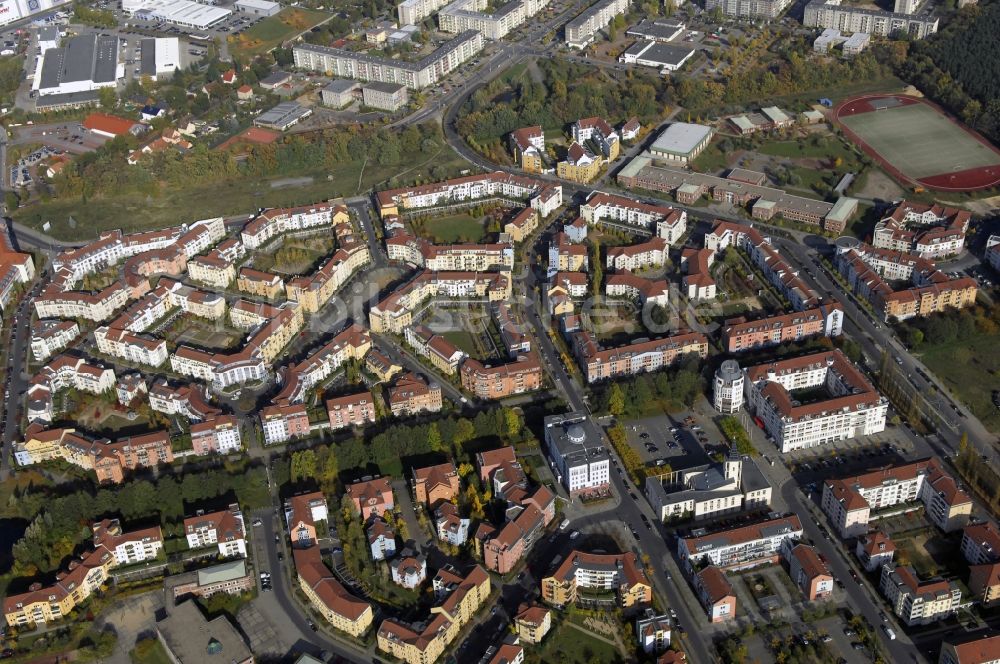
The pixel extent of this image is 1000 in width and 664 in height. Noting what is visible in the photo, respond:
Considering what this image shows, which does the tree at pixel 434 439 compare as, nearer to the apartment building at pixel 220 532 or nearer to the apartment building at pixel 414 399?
the apartment building at pixel 414 399

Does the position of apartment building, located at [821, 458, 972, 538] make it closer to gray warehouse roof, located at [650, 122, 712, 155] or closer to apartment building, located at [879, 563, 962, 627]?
apartment building, located at [879, 563, 962, 627]

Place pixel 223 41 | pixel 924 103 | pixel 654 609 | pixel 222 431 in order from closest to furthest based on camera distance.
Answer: pixel 654 609
pixel 222 431
pixel 924 103
pixel 223 41

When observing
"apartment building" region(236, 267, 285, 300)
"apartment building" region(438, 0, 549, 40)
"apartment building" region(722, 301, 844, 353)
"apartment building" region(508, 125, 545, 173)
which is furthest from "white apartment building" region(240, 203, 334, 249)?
"apartment building" region(438, 0, 549, 40)

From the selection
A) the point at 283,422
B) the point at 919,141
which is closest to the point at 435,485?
the point at 283,422

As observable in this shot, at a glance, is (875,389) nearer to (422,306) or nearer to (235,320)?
(422,306)

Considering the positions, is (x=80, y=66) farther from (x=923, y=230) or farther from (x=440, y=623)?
(x=440, y=623)

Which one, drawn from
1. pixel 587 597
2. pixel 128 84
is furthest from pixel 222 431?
Result: pixel 128 84
